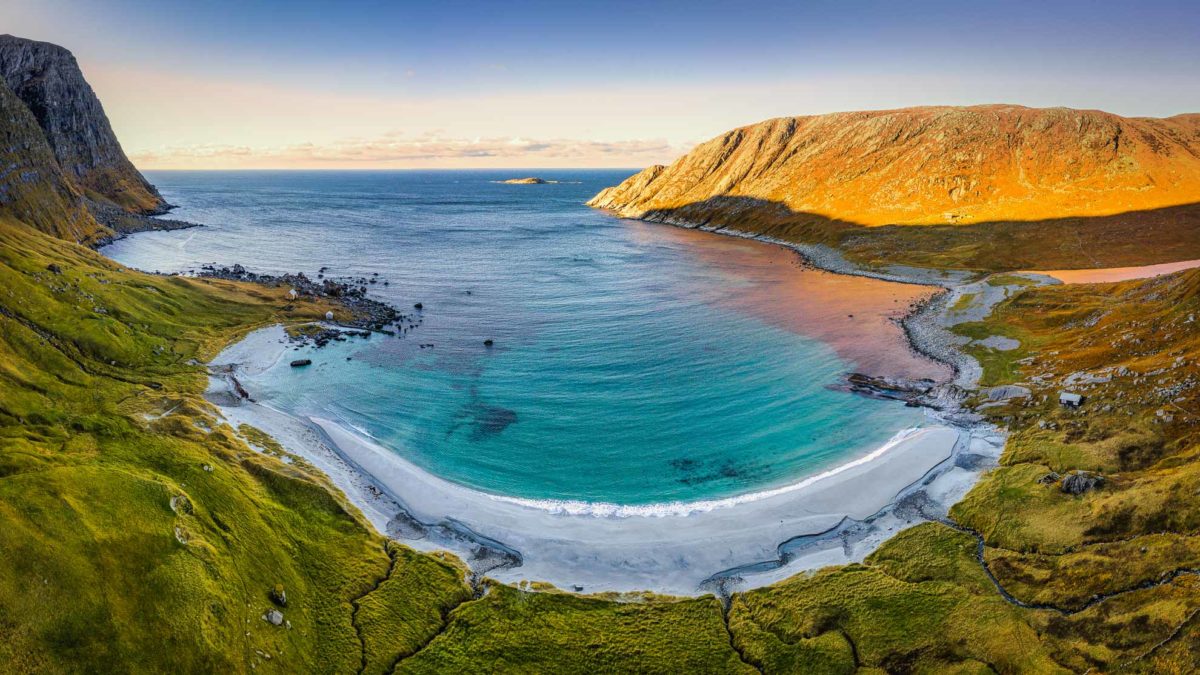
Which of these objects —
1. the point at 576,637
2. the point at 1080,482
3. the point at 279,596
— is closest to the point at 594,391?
the point at 576,637

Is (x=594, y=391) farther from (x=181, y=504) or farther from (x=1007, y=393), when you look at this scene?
(x=1007, y=393)

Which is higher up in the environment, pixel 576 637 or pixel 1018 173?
pixel 1018 173

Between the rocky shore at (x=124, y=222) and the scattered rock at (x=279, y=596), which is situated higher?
the rocky shore at (x=124, y=222)

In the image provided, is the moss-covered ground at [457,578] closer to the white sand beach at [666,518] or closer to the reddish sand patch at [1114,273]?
the white sand beach at [666,518]

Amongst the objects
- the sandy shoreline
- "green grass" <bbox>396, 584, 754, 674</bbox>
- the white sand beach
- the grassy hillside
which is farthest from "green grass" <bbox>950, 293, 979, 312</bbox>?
the grassy hillside

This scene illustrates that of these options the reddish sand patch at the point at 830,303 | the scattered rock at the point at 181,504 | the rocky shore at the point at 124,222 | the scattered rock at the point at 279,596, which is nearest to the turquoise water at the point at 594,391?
the reddish sand patch at the point at 830,303

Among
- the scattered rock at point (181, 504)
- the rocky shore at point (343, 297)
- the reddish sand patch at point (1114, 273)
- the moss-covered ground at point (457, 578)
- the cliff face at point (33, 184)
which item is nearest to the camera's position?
the moss-covered ground at point (457, 578)

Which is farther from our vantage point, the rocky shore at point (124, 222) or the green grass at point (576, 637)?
the rocky shore at point (124, 222)
